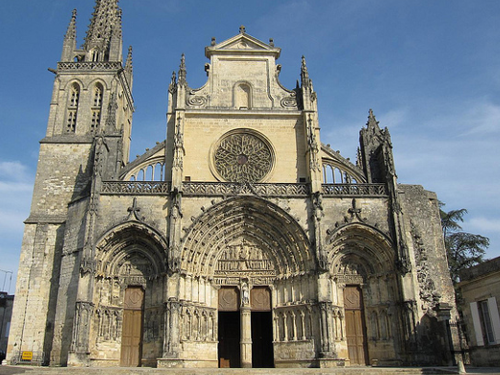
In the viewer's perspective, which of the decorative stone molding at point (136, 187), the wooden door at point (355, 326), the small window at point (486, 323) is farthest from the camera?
the decorative stone molding at point (136, 187)

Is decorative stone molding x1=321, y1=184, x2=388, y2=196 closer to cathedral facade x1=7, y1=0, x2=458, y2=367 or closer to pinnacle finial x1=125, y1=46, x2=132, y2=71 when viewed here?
cathedral facade x1=7, y1=0, x2=458, y2=367

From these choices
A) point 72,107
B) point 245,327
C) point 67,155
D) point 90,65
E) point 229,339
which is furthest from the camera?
point 90,65

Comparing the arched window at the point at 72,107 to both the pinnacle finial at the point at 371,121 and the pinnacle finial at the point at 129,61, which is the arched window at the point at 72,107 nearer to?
the pinnacle finial at the point at 129,61

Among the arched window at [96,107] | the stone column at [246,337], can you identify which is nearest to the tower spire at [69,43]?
the arched window at [96,107]

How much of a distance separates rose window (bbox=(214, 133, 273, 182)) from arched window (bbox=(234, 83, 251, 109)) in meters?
1.32

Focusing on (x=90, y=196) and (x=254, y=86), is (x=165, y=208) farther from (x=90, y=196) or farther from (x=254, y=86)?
(x=254, y=86)

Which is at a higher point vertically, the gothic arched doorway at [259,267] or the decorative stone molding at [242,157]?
the decorative stone molding at [242,157]

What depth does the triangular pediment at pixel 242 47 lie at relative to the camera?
1878 centimetres

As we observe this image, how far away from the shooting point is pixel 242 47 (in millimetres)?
19094

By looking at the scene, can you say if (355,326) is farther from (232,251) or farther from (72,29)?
(72,29)

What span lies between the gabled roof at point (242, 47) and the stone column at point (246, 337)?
1011 centimetres

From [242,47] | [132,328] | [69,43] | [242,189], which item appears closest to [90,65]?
[69,43]

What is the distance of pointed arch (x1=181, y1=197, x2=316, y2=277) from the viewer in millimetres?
15336

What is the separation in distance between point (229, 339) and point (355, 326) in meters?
4.40
